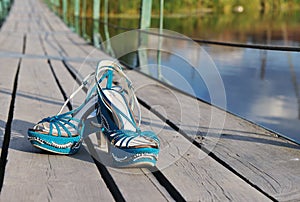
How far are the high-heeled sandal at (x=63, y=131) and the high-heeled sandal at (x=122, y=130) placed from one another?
6 cm

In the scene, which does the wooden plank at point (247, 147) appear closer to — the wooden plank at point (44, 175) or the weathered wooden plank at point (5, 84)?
the wooden plank at point (44, 175)

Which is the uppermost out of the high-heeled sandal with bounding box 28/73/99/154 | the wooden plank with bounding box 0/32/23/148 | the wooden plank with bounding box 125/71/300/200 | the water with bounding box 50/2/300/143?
the high-heeled sandal with bounding box 28/73/99/154

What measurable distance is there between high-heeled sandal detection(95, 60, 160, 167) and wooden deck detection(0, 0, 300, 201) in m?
0.05

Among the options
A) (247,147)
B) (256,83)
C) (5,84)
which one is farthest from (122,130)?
(256,83)

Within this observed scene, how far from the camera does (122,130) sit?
149cm

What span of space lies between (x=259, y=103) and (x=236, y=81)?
4.05 ft

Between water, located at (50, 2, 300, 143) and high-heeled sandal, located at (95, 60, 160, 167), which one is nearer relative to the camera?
high-heeled sandal, located at (95, 60, 160, 167)

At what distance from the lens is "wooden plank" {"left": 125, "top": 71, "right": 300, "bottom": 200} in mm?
1441

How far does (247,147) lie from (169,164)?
0.32m

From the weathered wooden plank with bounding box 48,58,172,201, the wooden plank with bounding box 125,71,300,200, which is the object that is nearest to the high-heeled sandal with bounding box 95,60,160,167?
the weathered wooden plank with bounding box 48,58,172,201

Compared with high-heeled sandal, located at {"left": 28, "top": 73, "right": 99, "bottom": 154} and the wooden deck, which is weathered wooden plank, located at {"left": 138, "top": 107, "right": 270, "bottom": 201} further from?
high-heeled sandal, located at {"left": 28, "top": 73, "right": 99, "bottom": 154}

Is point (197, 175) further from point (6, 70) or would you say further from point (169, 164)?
point (6, 70)

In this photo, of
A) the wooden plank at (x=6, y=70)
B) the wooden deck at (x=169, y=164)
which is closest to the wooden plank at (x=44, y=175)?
the wooden deck at (x=169, y=164)

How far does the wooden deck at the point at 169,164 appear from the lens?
4.40 feet
